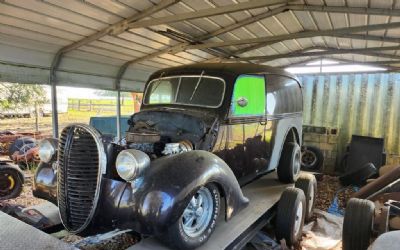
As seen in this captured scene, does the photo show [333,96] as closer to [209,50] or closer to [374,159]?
[374,159]

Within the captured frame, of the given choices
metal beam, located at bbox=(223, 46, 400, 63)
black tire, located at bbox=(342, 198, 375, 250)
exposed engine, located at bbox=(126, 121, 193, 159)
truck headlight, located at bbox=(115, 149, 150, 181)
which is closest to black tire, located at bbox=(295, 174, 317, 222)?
black tire, located at bbox=(342, 198, 375, 250)

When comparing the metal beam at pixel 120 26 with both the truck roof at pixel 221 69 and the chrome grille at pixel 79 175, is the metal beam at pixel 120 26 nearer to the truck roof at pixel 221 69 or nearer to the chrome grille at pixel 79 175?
the truck roof at pixel 221 69

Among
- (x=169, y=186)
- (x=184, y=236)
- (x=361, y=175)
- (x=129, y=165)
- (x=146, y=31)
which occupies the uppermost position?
(x=146, y=31)

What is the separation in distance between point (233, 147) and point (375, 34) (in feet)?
17.1

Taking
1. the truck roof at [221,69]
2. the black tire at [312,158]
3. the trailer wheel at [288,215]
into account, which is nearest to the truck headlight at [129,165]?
the truck roof at [221,69]

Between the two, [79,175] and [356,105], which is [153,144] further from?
[356,105]

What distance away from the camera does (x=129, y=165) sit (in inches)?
86.0

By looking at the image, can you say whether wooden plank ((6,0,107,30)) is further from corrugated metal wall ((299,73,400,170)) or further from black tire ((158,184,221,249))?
corrugated metal wall ((299,73,400,170))

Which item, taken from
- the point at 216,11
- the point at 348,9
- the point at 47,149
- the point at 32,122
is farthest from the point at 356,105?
the point at 32,122

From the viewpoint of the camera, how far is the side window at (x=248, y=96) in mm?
3498

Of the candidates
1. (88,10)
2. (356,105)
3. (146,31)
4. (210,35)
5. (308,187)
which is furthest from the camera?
(356,105)

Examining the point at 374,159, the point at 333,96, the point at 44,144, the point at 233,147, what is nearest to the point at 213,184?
the point at 233,147

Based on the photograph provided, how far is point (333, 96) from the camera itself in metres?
9.16

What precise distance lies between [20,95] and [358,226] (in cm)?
1274
